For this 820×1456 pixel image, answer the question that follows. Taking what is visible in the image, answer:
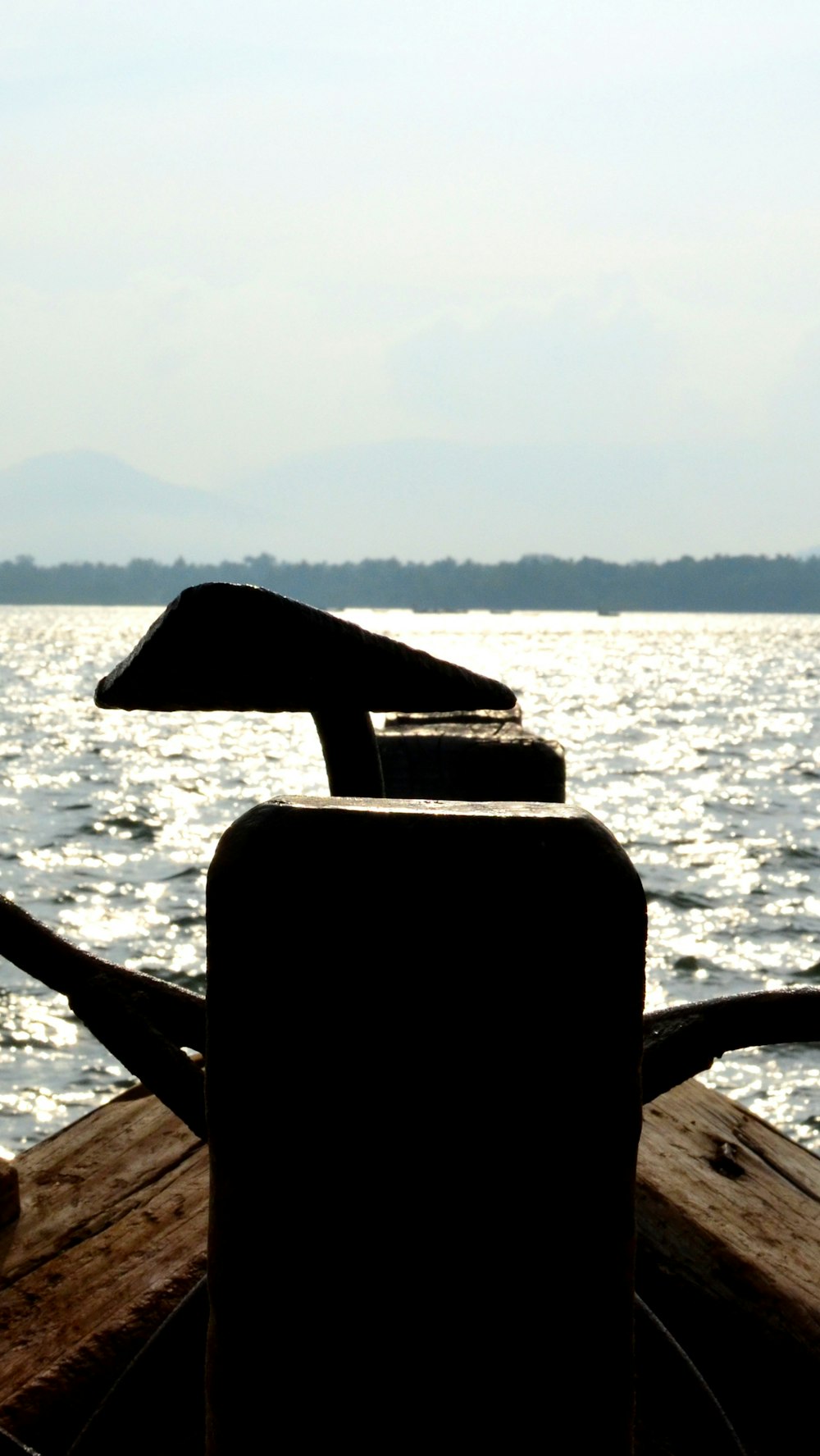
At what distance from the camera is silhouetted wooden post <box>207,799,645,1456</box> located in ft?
3.34

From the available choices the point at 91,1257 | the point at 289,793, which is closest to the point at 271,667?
the point at 289,793

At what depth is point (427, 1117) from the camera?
1.03 meters

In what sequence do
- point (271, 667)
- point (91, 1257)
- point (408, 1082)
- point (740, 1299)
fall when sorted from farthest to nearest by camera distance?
1. point (91, 1257)
2. point (740, 1299)
3. point (271, 667)
4. point (408, 1082)

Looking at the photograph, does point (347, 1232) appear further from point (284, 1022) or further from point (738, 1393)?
point (738, 1393)

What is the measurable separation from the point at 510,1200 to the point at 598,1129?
0.08 metres

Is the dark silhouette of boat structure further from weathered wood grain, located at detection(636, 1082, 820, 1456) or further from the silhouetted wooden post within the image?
weathered wood grain, located at detection(636, 1082, 820, 1456)

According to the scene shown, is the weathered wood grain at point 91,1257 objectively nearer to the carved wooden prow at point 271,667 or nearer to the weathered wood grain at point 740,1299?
the weathered wood grain at point 740,1299

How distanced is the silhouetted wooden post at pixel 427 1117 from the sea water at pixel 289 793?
5cm

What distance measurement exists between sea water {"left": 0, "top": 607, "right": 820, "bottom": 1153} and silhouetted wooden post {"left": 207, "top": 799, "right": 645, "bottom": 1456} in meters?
0.05

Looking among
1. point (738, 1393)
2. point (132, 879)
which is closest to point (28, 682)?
point (132, 879)

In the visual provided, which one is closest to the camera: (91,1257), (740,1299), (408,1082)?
(408,1082)

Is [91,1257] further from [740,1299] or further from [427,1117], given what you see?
[427,1117]

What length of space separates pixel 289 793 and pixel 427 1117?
1.61 ft

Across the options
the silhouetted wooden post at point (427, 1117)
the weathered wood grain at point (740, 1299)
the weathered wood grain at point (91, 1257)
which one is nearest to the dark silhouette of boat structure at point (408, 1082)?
the silhouetted wooden post at point (427, 1117)
